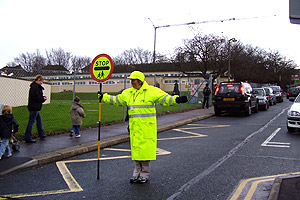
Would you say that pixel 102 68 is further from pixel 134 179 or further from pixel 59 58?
pixel 59 58

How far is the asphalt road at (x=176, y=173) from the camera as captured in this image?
15.5ft

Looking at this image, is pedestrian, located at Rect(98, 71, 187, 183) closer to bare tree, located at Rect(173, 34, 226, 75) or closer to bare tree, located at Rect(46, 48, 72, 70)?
bare tree, located at Rect(173, 34, 226, 75)

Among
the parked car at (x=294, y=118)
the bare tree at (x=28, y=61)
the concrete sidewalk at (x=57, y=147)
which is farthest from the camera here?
the bare tree at (x=28, y=61)

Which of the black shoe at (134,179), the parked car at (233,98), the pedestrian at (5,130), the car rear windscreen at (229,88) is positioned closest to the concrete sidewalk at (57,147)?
the pedestrian at (5,130)

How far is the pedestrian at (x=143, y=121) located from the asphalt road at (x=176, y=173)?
35 cm

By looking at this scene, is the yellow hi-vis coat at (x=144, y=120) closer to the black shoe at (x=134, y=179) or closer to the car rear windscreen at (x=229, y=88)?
the black shoe at (x=134, y=179)

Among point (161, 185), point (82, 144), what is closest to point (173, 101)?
point (161, 185)

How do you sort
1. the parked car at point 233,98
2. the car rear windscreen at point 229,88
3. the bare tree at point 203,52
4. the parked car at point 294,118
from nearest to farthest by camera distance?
the parked car at point 294,118
the parked car at point 233,98
the car rear windscreen at point 229,88
the bare tree at point 203,52

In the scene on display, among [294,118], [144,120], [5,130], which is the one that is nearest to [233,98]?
[294,118]

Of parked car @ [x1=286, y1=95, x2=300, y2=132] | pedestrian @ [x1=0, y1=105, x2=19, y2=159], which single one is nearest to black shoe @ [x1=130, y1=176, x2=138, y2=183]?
pedestrian @ [x1=0, y1=105, x2=19, y2=159]

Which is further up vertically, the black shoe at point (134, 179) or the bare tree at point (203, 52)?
the bare tree at point (203, 52)

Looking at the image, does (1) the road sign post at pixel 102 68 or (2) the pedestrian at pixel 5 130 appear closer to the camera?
(1) the road sign post at pixel 102 68

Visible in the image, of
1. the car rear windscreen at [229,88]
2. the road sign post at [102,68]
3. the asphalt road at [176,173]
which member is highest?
the road sign post at [102,68]

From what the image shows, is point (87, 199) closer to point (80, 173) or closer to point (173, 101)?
point (80, 173)
